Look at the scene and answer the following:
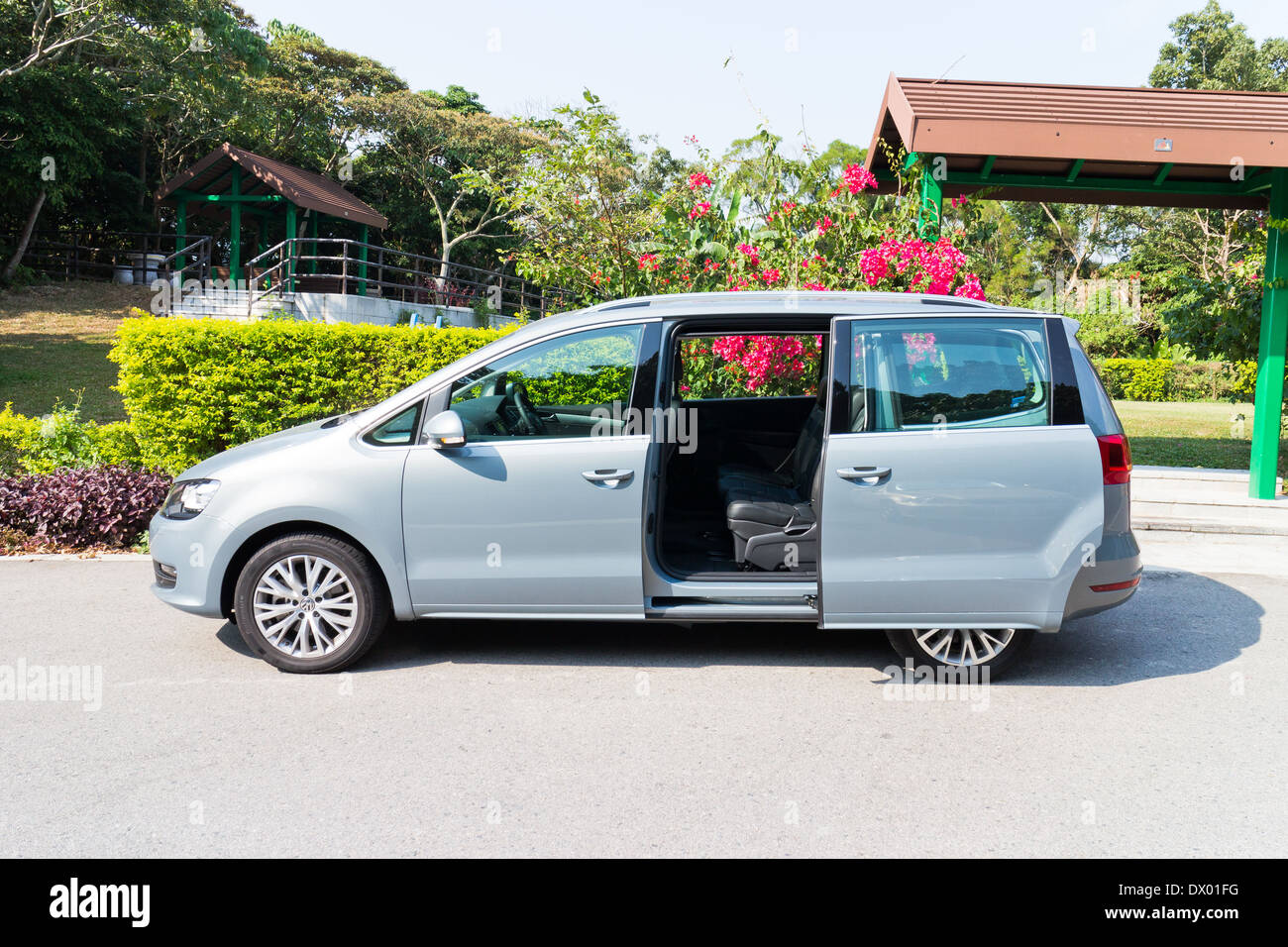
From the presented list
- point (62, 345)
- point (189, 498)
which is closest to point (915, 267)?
point (189, 498)

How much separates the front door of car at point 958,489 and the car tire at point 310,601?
223 centimetres

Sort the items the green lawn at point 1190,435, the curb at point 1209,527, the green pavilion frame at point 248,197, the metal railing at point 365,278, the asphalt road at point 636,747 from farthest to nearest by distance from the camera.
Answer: the green pavilion frame at point 248,197 < the metal railing at point 365,278 < the green lawn at point 1190,435 < the curb at point 1209,527 < the asphalt road at point 636,747

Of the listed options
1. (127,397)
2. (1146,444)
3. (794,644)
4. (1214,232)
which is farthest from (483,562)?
(1214,232)

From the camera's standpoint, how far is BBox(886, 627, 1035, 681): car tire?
498 cm

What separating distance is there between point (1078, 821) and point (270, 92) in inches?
1491

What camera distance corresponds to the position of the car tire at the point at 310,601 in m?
4.96

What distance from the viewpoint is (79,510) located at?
7.86 meters

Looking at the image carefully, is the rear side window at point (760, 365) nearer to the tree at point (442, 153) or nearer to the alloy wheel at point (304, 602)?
the alloy wheel at point (304, 602)

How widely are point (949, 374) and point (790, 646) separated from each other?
174 cm

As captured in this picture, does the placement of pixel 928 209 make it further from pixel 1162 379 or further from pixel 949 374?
pixel 1162 379

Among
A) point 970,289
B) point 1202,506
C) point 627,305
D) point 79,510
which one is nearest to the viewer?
point 627,305

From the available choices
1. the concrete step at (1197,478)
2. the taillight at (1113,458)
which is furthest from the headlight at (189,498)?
the concrete step at (1197,478)

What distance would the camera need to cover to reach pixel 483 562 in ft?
16.2

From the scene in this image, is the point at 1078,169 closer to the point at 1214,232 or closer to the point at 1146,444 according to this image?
the point at 1146,444
